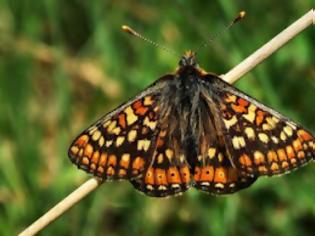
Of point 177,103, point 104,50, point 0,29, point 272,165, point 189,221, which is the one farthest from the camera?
point 0,29

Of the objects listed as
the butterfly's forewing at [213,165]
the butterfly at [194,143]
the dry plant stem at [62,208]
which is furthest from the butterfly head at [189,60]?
the dry plant stem at [62,208]

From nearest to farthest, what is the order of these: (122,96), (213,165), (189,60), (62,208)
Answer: (62,208) → (213,165) → (189,60) → (122,96)

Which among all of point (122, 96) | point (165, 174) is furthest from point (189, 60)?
point (122, 96)

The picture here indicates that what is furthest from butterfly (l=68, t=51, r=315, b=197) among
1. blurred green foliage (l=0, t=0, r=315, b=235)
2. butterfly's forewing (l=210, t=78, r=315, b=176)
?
blurred green foliage (l=0, t=0, r=315, b=235)

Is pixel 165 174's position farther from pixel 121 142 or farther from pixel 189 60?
pixel 189 60

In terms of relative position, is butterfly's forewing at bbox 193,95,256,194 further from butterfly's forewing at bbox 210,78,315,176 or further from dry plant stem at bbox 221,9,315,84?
dry plant stem at bbox 221,9,315,84

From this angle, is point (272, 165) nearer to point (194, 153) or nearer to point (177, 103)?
point (194, 153)

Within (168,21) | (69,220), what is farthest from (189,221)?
(168,21)
